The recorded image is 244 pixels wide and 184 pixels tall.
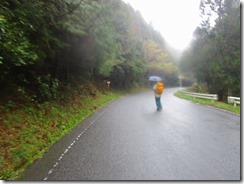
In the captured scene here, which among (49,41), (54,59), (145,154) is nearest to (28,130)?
(145,154)

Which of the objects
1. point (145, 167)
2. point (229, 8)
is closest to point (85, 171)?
point (145, 167)

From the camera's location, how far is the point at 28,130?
8305 millimetres

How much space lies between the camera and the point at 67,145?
7.30m

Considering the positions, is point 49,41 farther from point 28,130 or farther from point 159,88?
point 159,88

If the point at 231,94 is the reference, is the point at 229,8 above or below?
above

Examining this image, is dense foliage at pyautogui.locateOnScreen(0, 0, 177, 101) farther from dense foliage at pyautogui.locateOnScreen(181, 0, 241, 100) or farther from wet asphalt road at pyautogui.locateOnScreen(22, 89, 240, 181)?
dense foliage at pyautogui.locateOnScreen(181, 0, 241, 100)

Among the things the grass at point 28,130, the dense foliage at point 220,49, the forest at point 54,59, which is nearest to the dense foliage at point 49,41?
the forest at point 54,59

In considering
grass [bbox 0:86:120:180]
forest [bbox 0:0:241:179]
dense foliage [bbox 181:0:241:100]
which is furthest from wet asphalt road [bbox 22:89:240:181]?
dense foliage [bbox 181:0:241:100]

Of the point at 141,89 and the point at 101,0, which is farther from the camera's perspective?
the point at 141,89

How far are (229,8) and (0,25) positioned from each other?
889 inches

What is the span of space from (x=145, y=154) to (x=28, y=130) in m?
4.09

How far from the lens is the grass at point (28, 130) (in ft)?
19.7

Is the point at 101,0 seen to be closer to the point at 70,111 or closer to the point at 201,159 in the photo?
the point at 70,111

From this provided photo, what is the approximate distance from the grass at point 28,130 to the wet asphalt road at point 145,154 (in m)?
0.39
